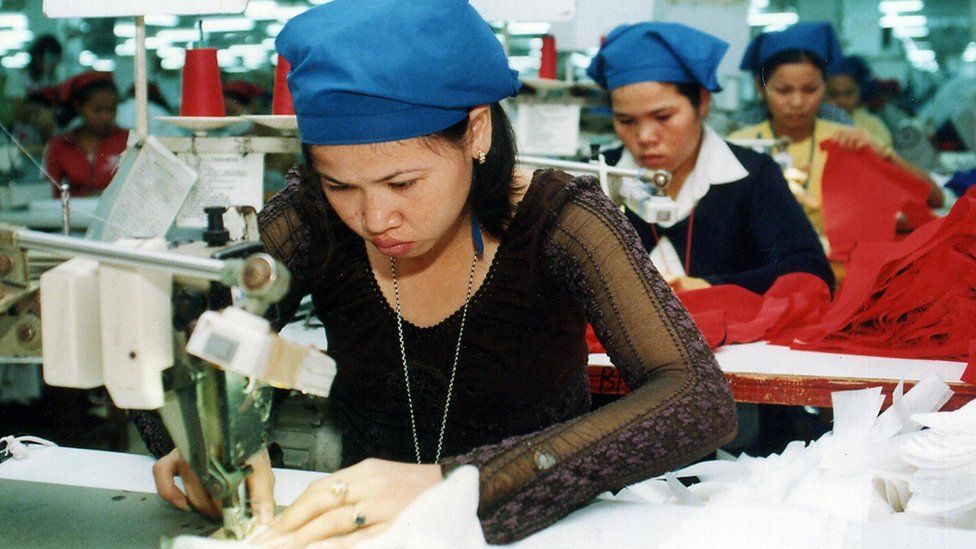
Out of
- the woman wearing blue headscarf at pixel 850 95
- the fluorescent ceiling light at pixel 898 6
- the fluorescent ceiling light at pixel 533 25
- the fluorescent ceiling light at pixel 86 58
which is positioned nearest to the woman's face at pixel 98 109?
the fluorescent ceiling light at pixel 533 25

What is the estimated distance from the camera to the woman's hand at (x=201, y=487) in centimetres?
102

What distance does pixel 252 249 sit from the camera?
91 cm

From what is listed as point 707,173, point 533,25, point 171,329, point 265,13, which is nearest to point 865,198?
point 707,173

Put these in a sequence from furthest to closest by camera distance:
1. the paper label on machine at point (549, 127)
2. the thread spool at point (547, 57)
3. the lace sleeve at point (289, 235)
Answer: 1. the thread spool at point (547, 57)
2. the paper label on machine at point (549, 127)
3. the lace sleeve at point (289, 235)

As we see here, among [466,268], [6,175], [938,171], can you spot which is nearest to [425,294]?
[466,268]

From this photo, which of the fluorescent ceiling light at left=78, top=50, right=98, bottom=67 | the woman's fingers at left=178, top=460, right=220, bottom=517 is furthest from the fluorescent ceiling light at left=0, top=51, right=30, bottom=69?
the woman's fingers at left=178, top=460, right=220, bottom=517

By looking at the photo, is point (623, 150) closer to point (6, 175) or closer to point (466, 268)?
point (466, 268)

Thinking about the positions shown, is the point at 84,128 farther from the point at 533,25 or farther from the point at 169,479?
the point at 169,479

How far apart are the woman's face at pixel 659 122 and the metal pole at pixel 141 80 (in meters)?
1.38

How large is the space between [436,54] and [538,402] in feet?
2.04

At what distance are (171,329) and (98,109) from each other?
374 centimetres

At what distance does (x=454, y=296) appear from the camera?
147cm

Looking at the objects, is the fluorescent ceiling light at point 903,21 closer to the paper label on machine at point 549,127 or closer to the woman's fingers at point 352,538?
the paper label on machine at point 549,127

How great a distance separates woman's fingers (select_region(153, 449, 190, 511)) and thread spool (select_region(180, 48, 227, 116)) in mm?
899
